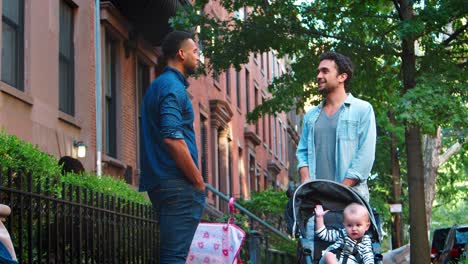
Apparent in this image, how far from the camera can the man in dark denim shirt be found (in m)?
5.66

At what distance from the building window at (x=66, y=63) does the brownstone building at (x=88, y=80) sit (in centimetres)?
2

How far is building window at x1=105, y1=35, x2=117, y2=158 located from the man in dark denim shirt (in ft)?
36.5

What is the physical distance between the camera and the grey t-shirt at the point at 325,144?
250 inches

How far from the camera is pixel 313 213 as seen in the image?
6.09m

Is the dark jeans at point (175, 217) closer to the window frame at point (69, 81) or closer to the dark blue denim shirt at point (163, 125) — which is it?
the dark blue denim shirt at point (163, 125)

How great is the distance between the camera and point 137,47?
18562mm

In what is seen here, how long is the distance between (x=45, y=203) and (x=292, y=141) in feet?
152

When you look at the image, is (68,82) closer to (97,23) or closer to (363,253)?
(97,23)

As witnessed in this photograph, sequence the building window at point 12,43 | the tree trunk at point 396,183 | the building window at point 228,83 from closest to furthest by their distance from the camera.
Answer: the building window at point 12,43 → the building window at point 228,83 → the tree trunk at point 396,183

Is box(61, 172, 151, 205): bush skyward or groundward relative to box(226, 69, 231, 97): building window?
groundward

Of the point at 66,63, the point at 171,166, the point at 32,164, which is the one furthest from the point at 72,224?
the point at 66,63

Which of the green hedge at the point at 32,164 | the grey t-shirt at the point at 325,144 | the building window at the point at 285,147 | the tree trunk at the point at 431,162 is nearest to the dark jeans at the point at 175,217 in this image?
the grey t-shirt at the point at 325,144

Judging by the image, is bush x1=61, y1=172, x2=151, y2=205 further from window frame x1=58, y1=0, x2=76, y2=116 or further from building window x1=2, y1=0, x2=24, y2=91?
window frame x1=58, y1=0, x2=76, y2=116

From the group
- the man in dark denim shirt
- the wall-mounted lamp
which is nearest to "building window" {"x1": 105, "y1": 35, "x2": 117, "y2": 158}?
the wall-mounted lamp
